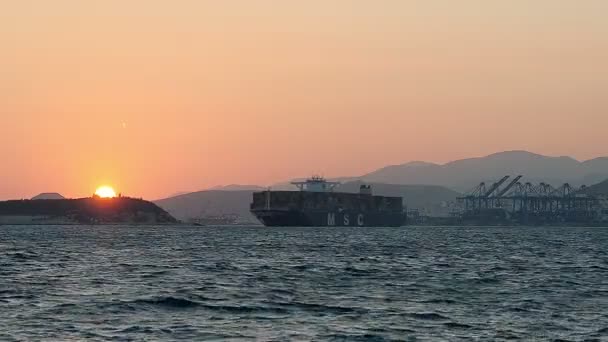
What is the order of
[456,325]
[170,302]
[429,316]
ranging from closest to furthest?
1. [456,325]
2. [429,316]
3. [170,302]

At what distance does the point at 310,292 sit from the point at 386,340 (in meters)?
19.0

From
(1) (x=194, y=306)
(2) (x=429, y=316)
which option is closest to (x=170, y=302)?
(1) (x=194, y=306)

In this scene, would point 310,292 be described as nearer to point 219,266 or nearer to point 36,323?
point 36,323

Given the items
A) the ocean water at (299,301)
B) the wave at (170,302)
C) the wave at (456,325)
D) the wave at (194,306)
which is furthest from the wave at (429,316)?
the wave at (170,302)

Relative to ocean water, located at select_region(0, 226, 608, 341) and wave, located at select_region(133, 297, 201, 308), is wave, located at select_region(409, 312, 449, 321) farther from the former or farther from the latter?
wave, located at select_region(133, 297, 201, 308)

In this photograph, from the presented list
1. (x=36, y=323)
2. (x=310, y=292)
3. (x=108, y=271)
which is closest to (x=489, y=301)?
(x=310, y=292)

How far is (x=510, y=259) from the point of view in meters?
104

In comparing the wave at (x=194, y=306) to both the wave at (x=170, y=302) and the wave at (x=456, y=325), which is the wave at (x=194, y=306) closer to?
the wave at (x=170, y=302)

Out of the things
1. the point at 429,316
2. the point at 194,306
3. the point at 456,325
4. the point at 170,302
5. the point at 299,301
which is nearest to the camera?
the point at 456,325

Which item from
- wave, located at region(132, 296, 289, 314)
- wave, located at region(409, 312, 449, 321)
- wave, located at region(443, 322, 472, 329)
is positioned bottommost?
wave, located at region(443, 322, 472, 329)

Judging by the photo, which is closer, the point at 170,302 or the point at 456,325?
the point at 456,325

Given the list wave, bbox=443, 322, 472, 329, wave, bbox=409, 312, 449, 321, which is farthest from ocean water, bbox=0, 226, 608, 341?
wave, bbox=443, 322, 472, 329

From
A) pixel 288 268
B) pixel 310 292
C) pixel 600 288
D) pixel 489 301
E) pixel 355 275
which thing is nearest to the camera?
pixel 489 301

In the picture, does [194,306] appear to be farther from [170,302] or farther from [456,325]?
[456,325]
